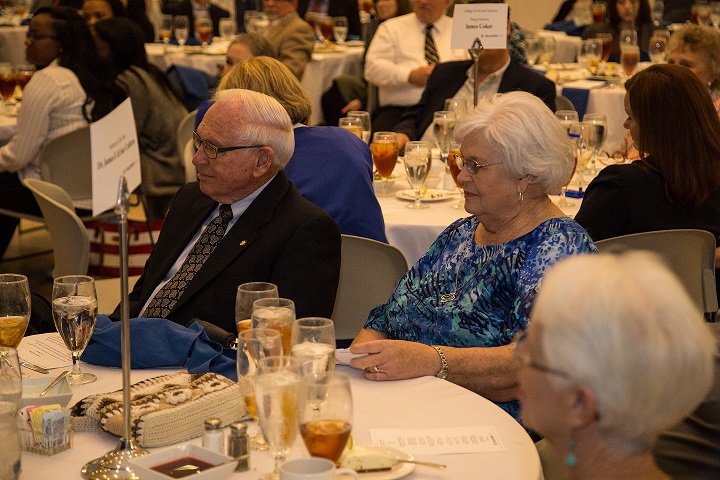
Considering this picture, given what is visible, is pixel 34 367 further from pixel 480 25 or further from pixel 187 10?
pixel 187 10

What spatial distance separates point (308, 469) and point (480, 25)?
3225 mm

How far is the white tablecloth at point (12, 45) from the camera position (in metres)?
8.75

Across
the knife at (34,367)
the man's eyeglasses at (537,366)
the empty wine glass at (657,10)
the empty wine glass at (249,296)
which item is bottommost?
the knife at (34,367)

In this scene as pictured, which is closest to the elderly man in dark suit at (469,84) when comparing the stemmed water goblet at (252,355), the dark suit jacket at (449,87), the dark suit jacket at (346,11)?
the dark suit jacket at (449,87)

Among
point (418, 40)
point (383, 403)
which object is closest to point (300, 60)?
point (418, 40)

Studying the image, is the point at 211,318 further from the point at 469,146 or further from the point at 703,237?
the point at 703,237

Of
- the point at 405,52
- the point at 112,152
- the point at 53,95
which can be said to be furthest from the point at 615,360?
the point at 405,52

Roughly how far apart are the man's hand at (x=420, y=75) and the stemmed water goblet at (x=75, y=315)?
15.9ft

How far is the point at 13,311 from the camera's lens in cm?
218

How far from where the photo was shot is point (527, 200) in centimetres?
262

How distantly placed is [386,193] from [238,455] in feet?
8.11

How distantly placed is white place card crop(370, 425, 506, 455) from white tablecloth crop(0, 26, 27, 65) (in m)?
7.77

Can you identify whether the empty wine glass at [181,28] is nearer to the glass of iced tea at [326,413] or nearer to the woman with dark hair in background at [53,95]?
the woman with dark hair in background at [53,95]

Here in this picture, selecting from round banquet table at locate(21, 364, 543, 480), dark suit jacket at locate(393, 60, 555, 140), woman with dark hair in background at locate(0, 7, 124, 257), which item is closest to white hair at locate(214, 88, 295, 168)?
round banquet table at locate(21, 364, 543, 480)
